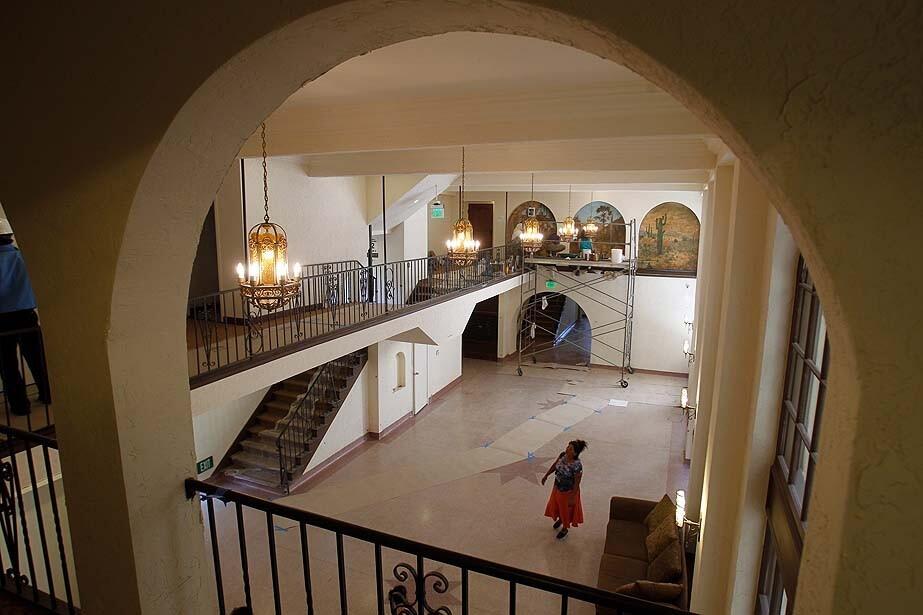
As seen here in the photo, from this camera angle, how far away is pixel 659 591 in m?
5.27

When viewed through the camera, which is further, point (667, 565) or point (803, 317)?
point (667, 565)

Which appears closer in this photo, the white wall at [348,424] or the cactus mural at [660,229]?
the white wall at [348,424]

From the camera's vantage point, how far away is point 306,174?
10.2 meters

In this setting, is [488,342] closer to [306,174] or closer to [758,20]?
[306,174]

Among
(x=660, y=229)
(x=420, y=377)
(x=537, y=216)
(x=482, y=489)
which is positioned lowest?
(x=482, y=489)

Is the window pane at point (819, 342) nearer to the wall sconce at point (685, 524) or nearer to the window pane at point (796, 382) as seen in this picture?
the window pane at point (796, 382)

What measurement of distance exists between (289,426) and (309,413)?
21.1 inches

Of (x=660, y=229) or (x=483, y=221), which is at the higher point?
(x=483, y=221)

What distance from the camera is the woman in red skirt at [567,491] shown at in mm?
7727

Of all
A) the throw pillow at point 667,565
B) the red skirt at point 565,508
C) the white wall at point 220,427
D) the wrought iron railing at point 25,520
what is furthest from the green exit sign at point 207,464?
the throw pillow at point 667,565

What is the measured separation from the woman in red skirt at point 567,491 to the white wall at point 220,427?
5.36 m

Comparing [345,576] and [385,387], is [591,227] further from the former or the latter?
[345,576]

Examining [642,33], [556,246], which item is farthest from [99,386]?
[556,246]

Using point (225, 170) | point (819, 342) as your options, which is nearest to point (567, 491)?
point (819, 342)
